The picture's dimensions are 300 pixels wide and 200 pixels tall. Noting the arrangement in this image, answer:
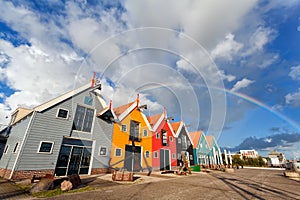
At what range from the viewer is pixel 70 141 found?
42.1ft

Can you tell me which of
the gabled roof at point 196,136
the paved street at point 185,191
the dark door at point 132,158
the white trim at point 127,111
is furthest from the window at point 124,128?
the gabled roof at point 196,136

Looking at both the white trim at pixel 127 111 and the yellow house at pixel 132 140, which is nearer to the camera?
the yellow house at pixel 132 140

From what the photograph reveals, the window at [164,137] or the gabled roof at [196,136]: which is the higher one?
the gabled roof at [196,136]

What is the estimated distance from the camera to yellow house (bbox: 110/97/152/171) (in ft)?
52.7

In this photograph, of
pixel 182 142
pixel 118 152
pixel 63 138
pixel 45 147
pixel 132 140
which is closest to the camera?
pixel 45 147

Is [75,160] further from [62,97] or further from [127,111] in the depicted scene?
[127,111]

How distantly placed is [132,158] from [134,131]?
3.11 m

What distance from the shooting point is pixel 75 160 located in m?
12.8

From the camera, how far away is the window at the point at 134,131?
1813cm

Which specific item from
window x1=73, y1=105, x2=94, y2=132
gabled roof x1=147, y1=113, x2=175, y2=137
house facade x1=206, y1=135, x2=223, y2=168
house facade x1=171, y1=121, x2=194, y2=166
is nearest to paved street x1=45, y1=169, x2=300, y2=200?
window x1=73, y1=105, x2=94, y2=132

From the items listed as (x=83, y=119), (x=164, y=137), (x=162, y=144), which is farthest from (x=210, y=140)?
(x=83, y=119)

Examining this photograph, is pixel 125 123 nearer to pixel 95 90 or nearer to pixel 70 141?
pixel 95 90

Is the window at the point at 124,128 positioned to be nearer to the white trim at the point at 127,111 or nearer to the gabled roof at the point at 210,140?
the white trim at the point at 127,111

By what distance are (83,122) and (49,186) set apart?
283 inches
